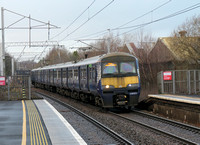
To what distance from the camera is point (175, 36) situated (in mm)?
31297

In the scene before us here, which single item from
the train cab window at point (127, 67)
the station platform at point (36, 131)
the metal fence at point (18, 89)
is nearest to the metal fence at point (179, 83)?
the train cab window at point (127, 67)

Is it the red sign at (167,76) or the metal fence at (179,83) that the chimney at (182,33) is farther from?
the red sign at (167,76)

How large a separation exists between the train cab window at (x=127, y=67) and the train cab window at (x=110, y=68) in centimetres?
31

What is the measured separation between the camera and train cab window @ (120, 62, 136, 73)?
1694 centimetres

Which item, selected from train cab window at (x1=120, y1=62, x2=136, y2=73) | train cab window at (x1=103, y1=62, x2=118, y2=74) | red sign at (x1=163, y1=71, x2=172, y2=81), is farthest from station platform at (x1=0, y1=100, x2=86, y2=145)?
red sign at (x1=163, y1=71, x2=172, y2=81)

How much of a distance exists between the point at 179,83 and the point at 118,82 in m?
5.20

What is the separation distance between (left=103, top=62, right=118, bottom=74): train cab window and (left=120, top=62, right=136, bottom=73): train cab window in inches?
12.3

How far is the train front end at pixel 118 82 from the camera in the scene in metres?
16.5

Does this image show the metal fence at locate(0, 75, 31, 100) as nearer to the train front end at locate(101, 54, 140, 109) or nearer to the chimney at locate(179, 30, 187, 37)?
the train front end at locate(101, 54, 140, 109)

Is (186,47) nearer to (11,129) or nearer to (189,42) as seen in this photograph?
(189,42)

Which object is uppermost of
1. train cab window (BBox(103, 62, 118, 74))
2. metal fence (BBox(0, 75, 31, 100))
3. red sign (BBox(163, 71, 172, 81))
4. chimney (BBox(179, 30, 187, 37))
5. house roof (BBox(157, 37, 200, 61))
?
chimney (BBox(179, 30, 187, 37))

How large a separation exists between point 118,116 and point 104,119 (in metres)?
1.33

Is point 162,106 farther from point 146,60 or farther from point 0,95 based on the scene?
point 146,60

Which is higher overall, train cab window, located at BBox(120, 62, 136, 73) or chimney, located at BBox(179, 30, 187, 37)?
chimney, located at BBox(179, 30, 187, 37)
